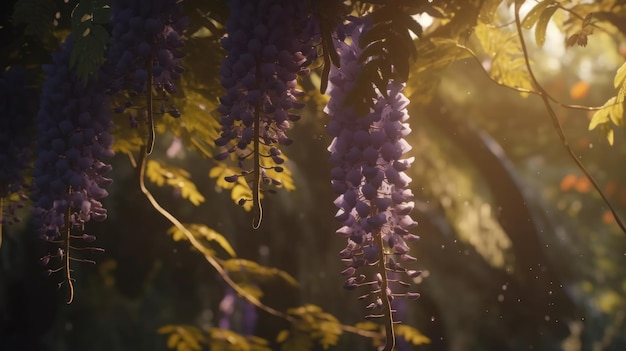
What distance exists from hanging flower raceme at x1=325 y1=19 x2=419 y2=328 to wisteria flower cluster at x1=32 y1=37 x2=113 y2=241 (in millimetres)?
791

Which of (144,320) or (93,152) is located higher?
(93,152)

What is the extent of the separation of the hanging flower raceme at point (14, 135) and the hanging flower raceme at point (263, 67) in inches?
50.8

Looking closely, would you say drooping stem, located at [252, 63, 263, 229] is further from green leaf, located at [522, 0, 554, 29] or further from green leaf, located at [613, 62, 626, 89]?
green leaf, located at [613, 62, 626, 89]

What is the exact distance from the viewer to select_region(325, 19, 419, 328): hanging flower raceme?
1767mm

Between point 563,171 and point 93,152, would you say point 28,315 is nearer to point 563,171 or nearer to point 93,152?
point 93,152

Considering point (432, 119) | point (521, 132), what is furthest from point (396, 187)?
point (521, 132)

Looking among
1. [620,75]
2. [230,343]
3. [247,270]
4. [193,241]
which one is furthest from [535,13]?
[230,343]

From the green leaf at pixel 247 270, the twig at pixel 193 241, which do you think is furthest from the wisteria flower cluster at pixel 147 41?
the green leaf at pixel 247 270

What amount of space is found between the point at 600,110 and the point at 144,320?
4881 mm

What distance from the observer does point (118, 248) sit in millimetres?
6277

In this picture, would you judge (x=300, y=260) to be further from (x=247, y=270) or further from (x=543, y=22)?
(x=543, y=22)

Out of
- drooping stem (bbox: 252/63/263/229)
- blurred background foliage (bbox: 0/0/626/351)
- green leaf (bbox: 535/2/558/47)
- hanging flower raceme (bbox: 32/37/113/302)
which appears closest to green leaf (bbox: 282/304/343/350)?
blurred background foliage (bbox: 0/0/626/351)

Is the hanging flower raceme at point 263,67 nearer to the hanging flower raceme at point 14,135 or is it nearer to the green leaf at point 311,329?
the hanging flower raceme at point 14,135

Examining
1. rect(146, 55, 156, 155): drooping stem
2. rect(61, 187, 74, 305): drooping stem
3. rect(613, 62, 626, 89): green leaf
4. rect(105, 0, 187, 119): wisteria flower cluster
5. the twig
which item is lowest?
rect(61, 187, 74, 305): drooping stem
